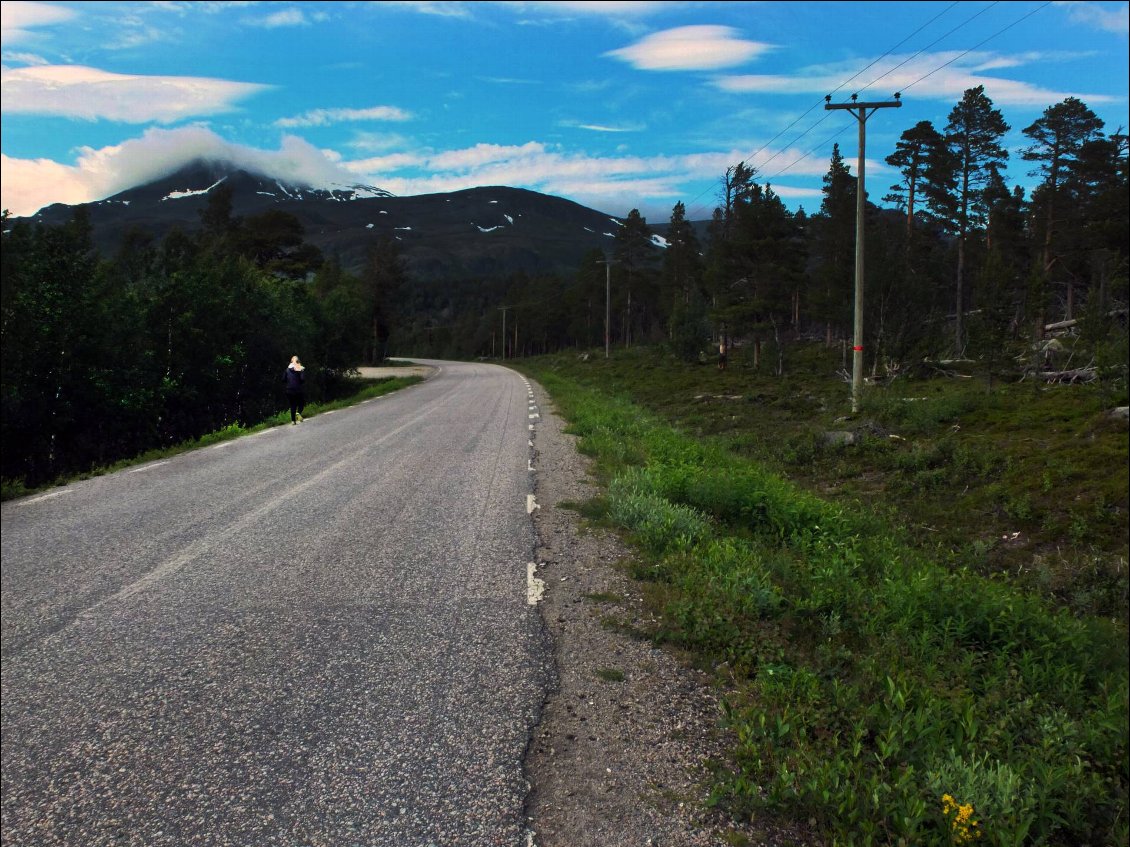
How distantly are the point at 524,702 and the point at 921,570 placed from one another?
460 centimetres

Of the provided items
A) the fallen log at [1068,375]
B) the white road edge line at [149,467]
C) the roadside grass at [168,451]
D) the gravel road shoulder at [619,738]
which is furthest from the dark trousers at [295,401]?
the fallen log at [1068,375]

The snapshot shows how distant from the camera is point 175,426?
21281 millimetres

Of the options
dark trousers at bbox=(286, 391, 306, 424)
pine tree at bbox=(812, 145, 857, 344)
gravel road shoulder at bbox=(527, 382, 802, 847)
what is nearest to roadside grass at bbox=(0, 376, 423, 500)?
dark trousers at bbox=(286, 391, 306, 424)

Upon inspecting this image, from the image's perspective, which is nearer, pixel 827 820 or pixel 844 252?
pixel 827 820

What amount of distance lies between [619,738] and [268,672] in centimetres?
210

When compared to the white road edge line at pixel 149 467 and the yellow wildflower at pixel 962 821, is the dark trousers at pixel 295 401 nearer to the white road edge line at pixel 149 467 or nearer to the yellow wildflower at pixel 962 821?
the white road edge line at pixel 149 467

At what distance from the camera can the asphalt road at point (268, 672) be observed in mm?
3000

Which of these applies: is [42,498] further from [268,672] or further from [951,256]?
[951,256]

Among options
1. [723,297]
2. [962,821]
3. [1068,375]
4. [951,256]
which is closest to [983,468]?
[1068,375]

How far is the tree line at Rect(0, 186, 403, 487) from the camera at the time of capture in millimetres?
15648

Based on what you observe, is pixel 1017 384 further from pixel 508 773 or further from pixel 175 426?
pixel 175 426

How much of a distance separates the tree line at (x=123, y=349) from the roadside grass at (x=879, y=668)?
10624mm

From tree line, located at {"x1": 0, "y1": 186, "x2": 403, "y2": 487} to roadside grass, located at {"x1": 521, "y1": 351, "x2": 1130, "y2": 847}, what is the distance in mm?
10624

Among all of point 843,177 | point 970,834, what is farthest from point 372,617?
point 843,177
